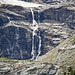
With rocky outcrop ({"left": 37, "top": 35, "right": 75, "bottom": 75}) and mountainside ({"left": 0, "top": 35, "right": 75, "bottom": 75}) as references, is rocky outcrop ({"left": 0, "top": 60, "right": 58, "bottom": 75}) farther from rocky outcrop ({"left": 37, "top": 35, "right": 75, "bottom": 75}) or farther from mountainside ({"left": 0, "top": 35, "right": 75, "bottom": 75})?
rocky outcrop ({"left": 37, "top": 35, "right": 75, "bottom": 75})

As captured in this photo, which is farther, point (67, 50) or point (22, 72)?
point (67, 50)

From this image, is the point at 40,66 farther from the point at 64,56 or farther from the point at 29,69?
the point at 64,56

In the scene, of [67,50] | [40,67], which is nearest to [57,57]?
[67,50]

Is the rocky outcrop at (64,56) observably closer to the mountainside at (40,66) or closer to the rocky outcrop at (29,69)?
the mountainside at (40,66)

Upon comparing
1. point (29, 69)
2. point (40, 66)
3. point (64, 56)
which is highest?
point (64, 56)

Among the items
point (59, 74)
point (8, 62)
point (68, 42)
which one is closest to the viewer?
point (59, 74)

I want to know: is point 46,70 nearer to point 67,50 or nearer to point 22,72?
point 22,72

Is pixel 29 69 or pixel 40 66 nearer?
pixel 29 69

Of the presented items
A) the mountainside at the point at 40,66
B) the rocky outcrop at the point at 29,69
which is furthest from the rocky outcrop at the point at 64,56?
the rocky outcrop at the point at 29,69

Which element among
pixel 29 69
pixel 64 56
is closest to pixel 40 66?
pixel 29 69

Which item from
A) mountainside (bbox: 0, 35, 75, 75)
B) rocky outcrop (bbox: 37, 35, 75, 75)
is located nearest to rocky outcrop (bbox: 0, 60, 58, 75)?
mountainside (bbox: 0, 35, 75, 75)

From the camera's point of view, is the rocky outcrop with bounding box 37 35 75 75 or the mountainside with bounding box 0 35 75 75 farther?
the rocky outcrop with bounding box 37 35 75 75
